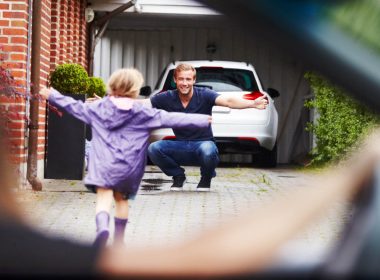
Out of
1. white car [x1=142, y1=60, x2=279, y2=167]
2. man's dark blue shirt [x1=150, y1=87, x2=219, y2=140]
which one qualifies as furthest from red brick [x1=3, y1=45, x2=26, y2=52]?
white car [x1=142, y1=60, x2=279, y2=167]

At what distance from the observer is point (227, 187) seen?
8.41 metres

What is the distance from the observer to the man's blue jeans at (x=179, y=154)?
308 inches

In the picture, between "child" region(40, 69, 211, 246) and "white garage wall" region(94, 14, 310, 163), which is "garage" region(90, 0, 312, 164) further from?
"child" region(40, 69, 211, 246)

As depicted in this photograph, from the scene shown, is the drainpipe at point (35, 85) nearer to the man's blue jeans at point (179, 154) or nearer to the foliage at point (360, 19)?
the man's blue jeans at point (179, 154)

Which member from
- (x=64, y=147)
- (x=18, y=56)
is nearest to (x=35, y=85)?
(x=18, y=56)

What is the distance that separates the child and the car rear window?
7.38 meters

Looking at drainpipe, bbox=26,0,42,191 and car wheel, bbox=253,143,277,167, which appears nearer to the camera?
drainpipe, bbox=26,0,42,191

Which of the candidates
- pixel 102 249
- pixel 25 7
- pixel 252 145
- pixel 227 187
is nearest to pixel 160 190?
pixel 227 187

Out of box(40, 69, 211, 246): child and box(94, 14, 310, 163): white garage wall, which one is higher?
box(40, 69, 211, 246): child

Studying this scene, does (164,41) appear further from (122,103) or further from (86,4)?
(122,103)

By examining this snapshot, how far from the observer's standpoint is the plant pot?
8.45 m

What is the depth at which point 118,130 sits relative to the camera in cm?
369

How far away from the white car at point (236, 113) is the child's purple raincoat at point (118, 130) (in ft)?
22.3

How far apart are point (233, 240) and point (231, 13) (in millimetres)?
83
